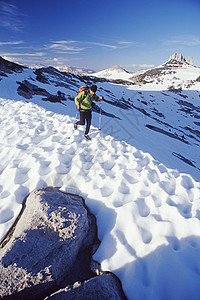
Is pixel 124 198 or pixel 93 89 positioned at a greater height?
pixel 93 89

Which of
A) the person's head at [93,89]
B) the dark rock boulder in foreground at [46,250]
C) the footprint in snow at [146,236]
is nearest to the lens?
the dark rock boulder in foreground at [46,250]

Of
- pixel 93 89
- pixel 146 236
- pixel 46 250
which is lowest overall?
pixel 146 236

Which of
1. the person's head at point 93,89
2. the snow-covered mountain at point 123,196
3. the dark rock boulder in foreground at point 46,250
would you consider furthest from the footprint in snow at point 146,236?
the person's head at point 93,89

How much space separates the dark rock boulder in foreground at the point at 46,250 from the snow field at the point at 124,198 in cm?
42

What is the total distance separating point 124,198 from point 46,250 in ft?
8.01

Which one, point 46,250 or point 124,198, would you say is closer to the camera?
point 46,250

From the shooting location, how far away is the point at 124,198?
14.9 feet

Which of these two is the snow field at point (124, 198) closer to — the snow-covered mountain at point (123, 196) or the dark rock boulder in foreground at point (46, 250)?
the snow-covered mountain at point (123, 196)

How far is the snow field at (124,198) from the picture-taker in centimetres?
282

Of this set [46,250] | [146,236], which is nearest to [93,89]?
[146,236]

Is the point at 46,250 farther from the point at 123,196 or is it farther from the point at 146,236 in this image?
the point at 123,196

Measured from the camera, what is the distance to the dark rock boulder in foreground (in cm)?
237

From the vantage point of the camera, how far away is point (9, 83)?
73.4 ft

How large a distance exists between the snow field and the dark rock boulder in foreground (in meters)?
0.42
